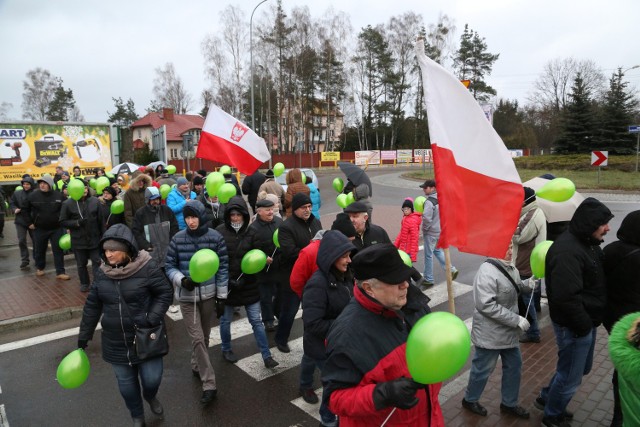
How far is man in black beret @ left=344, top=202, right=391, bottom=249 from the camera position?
466 cm

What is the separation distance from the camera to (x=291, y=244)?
4.94m

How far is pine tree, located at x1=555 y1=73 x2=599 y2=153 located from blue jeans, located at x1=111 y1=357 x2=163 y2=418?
3700cm

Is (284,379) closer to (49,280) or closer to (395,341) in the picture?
(395,341)

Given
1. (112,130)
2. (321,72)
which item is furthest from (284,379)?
(321,72)

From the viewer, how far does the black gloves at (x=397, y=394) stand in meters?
1.88

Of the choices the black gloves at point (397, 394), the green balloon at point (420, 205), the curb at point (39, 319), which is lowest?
the curb at point (39, 319)

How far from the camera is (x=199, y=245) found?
4.49 meters

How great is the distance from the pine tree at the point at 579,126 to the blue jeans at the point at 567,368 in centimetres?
3520

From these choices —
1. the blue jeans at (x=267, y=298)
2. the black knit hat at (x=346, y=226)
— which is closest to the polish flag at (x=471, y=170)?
the black knit hat at (x=346, y=226)

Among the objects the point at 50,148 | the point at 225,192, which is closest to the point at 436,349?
the point at 225,192

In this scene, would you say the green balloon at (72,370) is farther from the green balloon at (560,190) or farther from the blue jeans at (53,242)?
the blue jeans at (53,242)

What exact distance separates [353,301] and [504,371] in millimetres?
2342

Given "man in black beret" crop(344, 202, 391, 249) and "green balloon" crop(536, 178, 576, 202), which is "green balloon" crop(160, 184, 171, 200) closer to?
"man in black beret" crop(344, 202, 391, 249)

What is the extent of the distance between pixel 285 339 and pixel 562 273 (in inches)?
128
